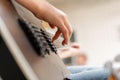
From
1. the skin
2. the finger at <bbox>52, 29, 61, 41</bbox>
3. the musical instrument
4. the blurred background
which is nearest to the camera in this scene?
the musical instrument

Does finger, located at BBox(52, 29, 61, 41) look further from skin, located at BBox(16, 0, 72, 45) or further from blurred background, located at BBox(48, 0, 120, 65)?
blurred background, located at BBox(48, 0, 120, 65)

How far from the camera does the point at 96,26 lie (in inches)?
245

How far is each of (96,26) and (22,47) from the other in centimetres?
587

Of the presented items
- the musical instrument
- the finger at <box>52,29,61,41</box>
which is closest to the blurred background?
the finger at <box>52,29,61,41</box>

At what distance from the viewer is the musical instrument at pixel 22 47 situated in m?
0.37

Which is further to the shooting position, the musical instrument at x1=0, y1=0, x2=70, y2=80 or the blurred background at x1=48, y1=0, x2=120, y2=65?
the blurred background at x1=48, y1=0, x2=120, y2=65

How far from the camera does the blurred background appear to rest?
610 cm

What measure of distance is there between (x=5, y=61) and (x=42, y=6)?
18 cm

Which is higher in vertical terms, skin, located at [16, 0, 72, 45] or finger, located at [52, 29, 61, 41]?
skin, located at [16, 0, 72, 45]

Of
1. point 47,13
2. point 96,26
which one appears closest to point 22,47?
point 47,13

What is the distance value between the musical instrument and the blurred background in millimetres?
5452

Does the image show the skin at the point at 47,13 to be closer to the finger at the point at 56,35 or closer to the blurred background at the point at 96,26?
the finger at the point at 56,35

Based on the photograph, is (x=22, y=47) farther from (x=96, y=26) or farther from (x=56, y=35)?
(x=96, y=26)

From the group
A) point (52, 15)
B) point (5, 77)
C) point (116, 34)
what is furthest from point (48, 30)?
point (116, 34)
